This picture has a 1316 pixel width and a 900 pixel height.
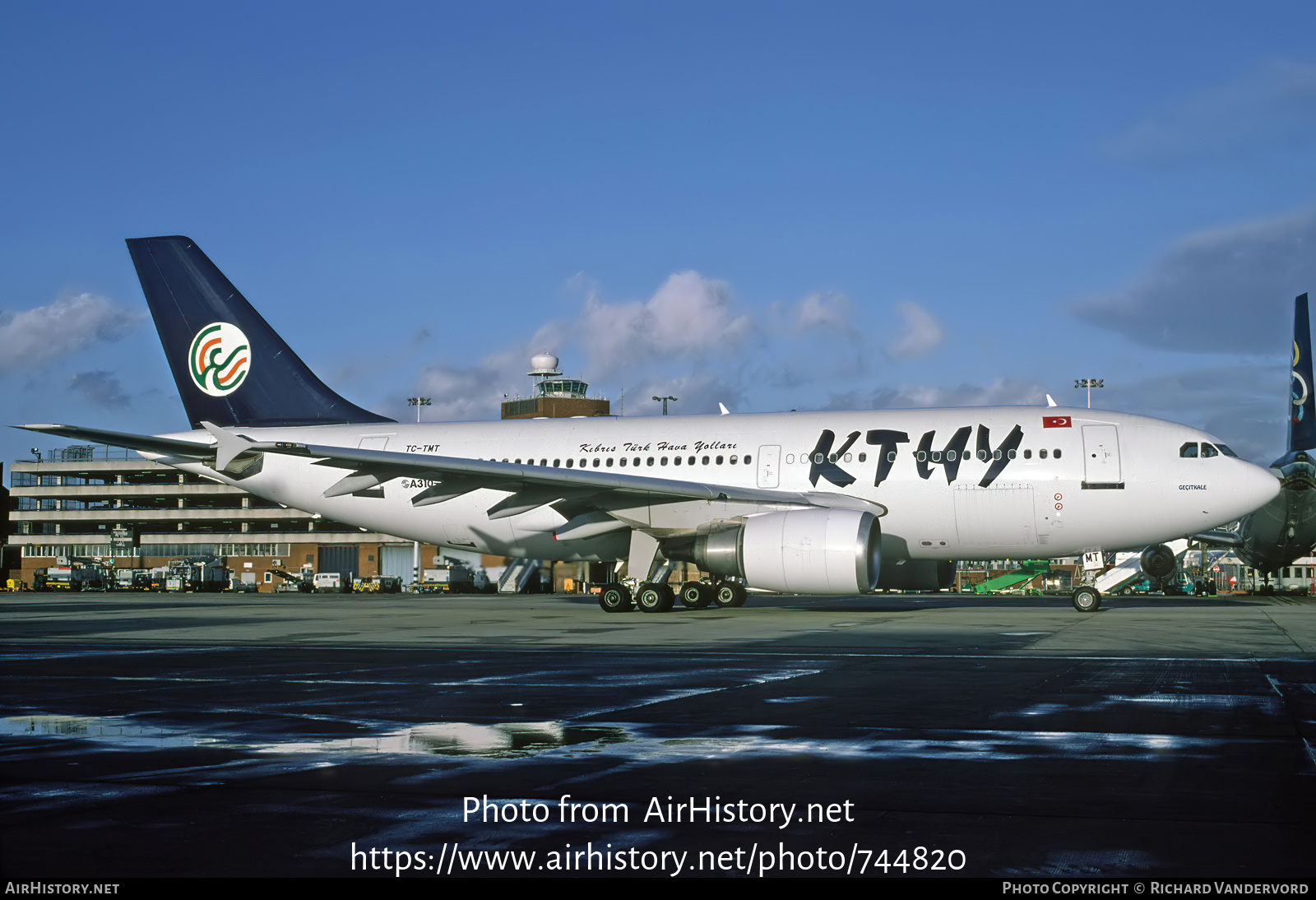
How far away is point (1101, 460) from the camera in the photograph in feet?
71.9

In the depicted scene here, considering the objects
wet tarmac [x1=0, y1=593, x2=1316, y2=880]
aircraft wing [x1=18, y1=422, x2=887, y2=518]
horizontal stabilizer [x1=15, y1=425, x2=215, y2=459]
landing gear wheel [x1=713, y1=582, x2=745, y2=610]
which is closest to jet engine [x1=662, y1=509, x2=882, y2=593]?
aircraft wing [x1=18, y1=422, x2=887, y2=518]

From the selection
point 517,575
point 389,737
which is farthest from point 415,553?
point 389,737

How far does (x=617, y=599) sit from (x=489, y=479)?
3784 millimetres

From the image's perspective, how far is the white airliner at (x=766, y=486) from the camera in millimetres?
21359

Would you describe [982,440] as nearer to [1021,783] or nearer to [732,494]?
[732,494]

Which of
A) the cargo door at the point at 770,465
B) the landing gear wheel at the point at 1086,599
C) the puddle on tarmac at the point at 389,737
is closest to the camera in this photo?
the puddle on tarmac at the point at 389,737

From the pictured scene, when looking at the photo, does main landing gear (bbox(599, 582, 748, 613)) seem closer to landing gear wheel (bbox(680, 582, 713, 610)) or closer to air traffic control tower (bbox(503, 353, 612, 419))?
landing gear wheel (bbox(680, 582, 713, 610))

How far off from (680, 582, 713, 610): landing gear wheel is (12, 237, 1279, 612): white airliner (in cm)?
4

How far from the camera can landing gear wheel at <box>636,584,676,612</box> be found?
23250 mm

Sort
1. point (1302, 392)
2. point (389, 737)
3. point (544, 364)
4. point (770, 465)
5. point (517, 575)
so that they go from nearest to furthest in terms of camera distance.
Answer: point (389, 737) < point (770, 465) < point (1302, 392) < point (517, 575) < point (544, 364)

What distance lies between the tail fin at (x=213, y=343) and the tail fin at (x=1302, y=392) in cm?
3004

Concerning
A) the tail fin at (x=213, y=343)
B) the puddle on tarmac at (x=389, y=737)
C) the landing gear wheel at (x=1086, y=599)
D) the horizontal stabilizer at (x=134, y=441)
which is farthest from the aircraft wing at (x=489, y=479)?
the puddle on tarmac at (x=389, y=737)

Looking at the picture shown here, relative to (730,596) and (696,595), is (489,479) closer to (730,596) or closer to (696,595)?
(696,595)

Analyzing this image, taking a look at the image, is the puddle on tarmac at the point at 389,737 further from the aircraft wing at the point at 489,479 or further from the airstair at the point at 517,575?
the airstair at the point at 517,575
